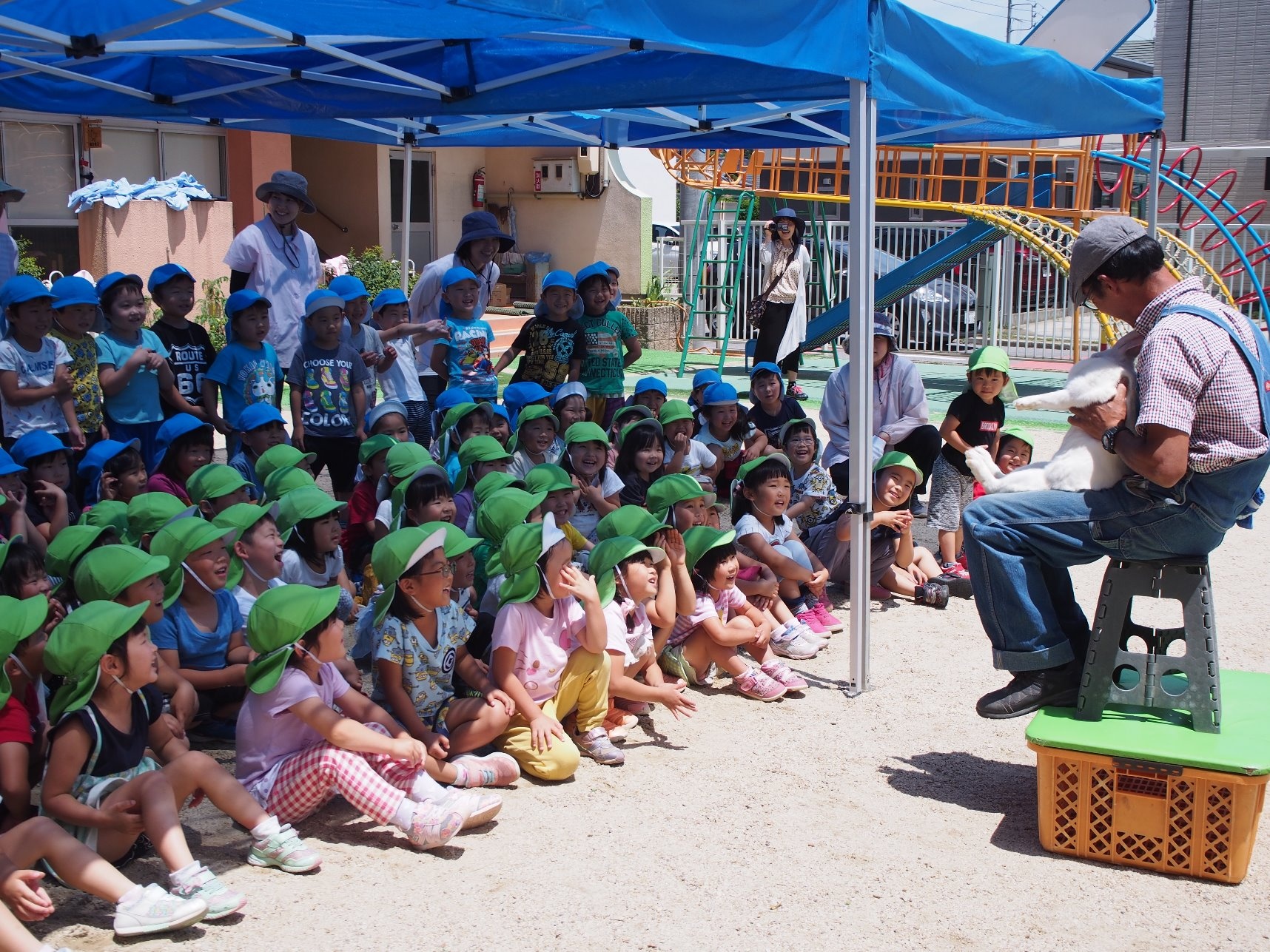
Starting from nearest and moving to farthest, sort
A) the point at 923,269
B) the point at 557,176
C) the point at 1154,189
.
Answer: the point at 1154,189 → the point at 923,269 → the point at 557,176

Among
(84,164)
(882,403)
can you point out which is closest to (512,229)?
(84,164)

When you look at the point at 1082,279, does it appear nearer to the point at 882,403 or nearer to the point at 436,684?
the point at 436,684

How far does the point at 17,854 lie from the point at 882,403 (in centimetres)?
526

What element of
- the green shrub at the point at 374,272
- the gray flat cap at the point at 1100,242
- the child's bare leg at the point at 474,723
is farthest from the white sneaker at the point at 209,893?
the green shrub at the point at 374,272

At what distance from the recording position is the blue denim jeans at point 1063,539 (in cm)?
355

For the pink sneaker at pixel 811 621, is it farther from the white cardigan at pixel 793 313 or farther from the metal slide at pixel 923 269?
the metal slide at pixel 923 269

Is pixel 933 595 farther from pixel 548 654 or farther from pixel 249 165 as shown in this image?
pixel 249 165

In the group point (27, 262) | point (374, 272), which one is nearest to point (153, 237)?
point (27, 262)

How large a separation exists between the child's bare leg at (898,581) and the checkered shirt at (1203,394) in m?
3.20

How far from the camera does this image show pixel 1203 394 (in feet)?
11.3

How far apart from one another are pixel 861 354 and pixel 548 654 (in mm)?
1751

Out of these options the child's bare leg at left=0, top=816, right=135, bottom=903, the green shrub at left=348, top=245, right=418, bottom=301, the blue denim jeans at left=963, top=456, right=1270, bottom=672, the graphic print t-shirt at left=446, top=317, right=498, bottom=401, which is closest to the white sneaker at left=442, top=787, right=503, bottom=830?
the child's bare leg at left=0, top=816, right=135, bottom=903

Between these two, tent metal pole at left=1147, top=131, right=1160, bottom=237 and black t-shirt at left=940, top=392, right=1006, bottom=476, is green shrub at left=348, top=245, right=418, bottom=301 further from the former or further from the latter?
black t-shirt at left=940, top=392, right=1006, bottom=476

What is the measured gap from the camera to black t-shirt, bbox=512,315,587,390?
24.8 feet
